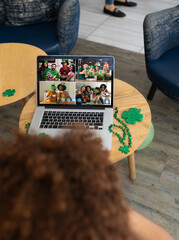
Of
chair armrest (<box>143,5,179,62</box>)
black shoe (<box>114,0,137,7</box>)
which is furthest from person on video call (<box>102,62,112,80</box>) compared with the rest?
black shoe (<box>114,0,137,7</box>)

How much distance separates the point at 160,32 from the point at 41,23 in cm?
112

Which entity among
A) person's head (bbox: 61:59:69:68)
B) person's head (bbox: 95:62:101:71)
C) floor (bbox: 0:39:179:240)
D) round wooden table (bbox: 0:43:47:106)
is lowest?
floor (bbox: 0:39:179:240)

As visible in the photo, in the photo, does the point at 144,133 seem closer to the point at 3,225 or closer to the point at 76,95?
the point at 76,95

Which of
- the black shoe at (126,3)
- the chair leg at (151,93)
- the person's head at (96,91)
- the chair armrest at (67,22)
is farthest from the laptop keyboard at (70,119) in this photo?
the black shoe at (126,3)

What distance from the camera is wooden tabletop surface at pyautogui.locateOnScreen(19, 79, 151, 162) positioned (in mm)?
1112

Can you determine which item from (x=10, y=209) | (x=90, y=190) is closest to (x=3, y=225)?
(x=10, y=209)

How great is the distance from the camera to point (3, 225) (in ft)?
1.06

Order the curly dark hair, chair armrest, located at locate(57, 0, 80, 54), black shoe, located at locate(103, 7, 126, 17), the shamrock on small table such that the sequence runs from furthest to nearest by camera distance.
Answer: black shoe, located at locate(103, 7, 126, 17) → chair armrest, located at locate(57, 0, 80, 54) → the shamrock on small table → the curly dark hair

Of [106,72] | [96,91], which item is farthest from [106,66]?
[96,91]

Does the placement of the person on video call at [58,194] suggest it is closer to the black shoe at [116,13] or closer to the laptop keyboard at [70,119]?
the laptop keyboard at [70,119]

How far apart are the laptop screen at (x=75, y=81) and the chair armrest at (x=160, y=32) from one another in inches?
26.6

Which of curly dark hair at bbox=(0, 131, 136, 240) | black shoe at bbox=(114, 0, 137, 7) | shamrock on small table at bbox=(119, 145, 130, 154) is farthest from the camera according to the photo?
black shoe at bbox=(114, 0, 137, 7)

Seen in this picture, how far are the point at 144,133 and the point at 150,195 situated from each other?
1.67 ft

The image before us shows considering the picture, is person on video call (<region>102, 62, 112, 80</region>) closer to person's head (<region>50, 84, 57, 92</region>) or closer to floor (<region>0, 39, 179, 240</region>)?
person's head (<region>50, 84, 57, 92</region>)
